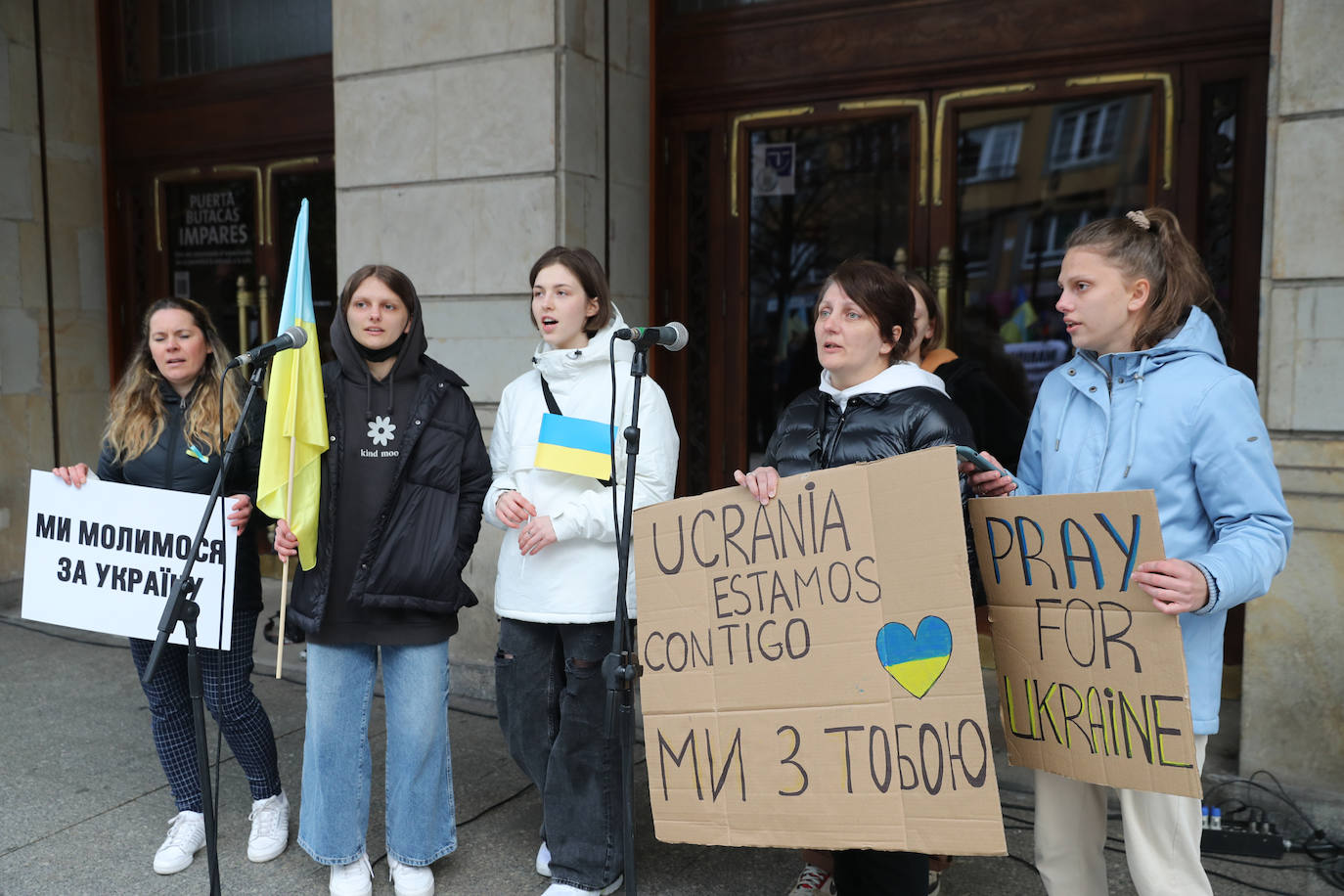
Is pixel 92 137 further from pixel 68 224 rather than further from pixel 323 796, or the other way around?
pixel 323 796

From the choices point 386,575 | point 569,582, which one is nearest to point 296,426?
point 386,575

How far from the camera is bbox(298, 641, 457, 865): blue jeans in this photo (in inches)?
132

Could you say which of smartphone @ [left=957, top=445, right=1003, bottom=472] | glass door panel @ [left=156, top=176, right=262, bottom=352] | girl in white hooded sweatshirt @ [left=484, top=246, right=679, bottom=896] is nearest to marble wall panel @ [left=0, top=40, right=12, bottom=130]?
glass door panel @ [left=156, top=176, right=262, bottom=352]

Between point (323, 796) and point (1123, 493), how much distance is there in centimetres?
247

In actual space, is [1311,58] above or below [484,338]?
above

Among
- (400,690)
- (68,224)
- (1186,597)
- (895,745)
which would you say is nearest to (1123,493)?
(1186,597)

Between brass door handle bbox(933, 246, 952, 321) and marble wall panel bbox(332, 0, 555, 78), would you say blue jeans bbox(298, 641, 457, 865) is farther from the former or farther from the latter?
marble wall panel bbox(332, 0, 555, 78)

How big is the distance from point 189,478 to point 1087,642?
9.10ft

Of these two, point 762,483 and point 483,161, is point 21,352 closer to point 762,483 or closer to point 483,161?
point 483,161

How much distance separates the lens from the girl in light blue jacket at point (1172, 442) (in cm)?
236

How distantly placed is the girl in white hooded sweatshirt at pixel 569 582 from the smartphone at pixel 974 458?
0.98m

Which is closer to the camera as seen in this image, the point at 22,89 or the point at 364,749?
the point at 364,749

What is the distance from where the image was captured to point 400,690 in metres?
3.40

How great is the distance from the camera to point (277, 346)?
2883 millimetres
